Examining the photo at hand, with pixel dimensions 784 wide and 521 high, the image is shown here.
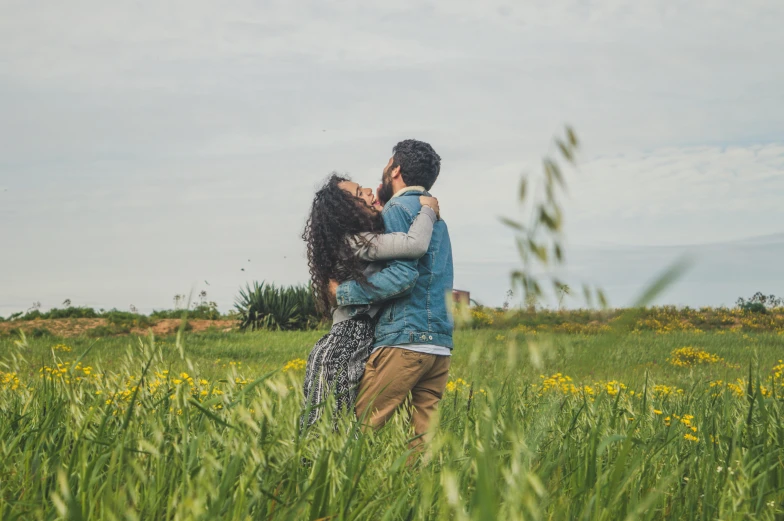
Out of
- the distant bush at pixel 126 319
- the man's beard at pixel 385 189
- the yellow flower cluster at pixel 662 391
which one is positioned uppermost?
the man's beard at pixel 385 189

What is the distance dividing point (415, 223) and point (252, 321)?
47.9 feet

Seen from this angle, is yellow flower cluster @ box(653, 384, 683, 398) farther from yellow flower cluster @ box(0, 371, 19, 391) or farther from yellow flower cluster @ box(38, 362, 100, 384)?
yellow flower cluster @ box(0, 371, 19, 391)

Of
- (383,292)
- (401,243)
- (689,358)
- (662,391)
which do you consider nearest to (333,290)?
(383,292)

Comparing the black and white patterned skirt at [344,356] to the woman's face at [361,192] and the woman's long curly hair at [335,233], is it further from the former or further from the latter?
the woman's face at [361,192]

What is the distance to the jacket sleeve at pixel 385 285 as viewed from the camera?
386cm

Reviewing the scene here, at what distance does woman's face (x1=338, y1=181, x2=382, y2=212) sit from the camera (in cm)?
424

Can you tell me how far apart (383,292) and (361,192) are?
0.75 meters

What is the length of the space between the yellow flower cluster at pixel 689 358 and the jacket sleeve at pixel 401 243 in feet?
31.6

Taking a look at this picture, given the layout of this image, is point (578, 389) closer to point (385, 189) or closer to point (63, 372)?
point (385, 189)

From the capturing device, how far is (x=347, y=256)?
13.2ft

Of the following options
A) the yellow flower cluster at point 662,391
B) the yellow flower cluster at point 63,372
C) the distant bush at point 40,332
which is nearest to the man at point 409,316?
the yellow flower cluster at point 63,372

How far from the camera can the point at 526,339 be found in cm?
122

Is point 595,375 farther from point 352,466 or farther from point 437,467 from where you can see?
point 352,466

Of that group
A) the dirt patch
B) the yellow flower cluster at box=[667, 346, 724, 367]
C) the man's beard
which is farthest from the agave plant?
the man's beard
